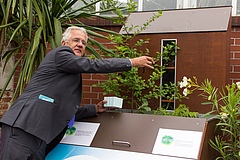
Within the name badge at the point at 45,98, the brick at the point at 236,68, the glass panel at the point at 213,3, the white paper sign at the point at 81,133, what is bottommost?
the white paper sign at the point at 81,133

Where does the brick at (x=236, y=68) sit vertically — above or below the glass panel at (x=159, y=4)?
below

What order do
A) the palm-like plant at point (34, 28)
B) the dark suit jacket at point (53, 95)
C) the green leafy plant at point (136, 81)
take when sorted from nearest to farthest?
the dark suit jacket at point (53, 95), the palm-like plant at point (34, 28), the green leafy plant at point (136, 81)

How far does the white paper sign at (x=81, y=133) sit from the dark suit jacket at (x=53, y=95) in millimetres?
208

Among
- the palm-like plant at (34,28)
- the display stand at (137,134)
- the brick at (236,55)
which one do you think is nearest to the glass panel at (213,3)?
the brick at (236,55)

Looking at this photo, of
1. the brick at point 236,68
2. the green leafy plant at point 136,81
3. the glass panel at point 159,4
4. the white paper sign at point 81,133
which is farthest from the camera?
the glass panel at point 159,4

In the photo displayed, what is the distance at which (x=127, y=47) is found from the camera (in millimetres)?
3000

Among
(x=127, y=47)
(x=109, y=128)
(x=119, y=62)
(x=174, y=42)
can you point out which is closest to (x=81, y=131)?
(x=109, y=128)

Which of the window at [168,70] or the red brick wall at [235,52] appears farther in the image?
the red brick wall at [235,52]

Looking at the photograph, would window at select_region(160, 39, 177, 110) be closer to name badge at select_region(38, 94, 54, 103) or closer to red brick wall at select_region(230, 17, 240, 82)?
red brick wall at select_region(230, 17, 240, 82)

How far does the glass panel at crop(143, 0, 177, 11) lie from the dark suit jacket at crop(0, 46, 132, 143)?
1.80 meters

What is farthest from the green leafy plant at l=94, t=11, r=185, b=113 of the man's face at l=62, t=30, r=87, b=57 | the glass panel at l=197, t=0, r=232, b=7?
the glass panel at l=197, t=0, r=232, b=7

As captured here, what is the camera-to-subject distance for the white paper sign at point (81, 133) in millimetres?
2469

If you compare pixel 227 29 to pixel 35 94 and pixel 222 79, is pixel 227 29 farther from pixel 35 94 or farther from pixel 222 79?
pixel 35 94

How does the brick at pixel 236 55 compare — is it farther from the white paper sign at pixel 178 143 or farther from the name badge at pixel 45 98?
the name badge at pixel 45 98
